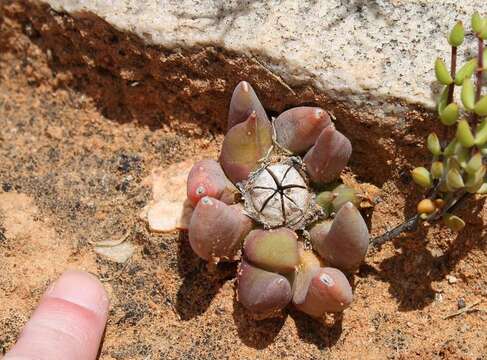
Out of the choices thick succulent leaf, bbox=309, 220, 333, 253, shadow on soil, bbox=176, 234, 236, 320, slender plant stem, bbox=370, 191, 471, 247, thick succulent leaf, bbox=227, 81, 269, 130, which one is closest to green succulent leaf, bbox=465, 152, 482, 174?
slender plant stem, bbox=370, 191, 471, 247

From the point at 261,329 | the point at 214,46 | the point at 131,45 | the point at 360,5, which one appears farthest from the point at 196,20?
the point at 261,329

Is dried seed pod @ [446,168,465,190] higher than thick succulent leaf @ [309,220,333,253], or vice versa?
dried seed pod @ [446,168,465,190]

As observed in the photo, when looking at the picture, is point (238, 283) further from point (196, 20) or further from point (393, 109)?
point (196, 20)

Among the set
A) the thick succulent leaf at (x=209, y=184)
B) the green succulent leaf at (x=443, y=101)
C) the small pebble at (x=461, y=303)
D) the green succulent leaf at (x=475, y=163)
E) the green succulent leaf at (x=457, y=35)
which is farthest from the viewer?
the small pebble at (x=461, y=303)

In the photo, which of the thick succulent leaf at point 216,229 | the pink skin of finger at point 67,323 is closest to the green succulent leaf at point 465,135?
the thick succulent leaf at point 216,229

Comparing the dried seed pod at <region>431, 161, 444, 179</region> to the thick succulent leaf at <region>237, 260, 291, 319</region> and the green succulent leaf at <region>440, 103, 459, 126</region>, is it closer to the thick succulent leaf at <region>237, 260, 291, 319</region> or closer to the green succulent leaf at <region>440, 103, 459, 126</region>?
the green succulent leaf at <region>440, 103, 459, 126</region>

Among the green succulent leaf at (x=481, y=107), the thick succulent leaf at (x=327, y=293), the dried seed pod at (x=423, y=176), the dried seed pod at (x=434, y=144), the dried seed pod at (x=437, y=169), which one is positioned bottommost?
the thick succulent leaf at (x=327, y=293)

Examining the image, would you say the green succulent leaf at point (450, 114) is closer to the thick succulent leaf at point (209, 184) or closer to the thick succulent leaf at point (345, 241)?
the thick succulent leaf at point (345, 241)
